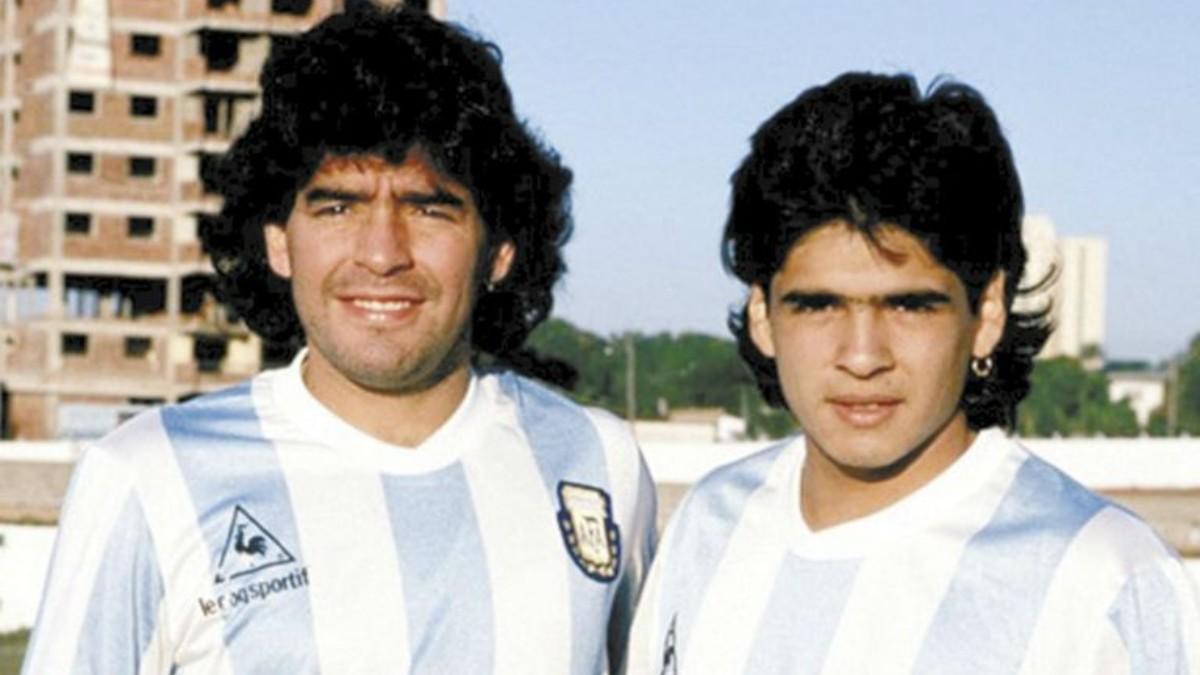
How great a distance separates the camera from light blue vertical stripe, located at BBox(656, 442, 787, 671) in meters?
4.33

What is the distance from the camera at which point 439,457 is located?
4.45 metres

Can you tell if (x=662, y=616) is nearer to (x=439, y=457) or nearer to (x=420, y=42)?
(x=439, y=457)

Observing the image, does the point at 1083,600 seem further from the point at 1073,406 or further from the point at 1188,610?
the point at 1073,406

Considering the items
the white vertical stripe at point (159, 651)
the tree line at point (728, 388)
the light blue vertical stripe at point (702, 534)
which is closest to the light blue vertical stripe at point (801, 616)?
the light blue vertical stripe at point (702, 534)

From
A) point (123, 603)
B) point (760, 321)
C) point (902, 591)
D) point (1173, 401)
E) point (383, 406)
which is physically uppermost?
point (760, 321)

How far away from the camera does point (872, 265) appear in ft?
12.9

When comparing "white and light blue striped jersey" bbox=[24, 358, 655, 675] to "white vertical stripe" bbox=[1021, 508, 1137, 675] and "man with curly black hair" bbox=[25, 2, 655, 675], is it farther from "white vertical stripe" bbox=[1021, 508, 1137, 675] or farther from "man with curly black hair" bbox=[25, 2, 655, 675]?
"white vertical stripe" bbox=[1021, 508, 1137, 675]

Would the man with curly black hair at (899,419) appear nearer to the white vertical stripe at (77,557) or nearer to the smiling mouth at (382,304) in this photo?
the smiling mouth at (382,304)

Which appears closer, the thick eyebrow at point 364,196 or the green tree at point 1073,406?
the thick eyebrow at point 364,196

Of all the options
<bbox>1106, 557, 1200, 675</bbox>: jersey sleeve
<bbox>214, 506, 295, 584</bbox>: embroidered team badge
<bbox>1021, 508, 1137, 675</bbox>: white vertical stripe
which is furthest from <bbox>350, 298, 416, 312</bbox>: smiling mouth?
<bbox>1106, 557, 1200, 675</bbox>: jersey sleeve

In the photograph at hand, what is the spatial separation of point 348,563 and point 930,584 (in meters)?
1.21

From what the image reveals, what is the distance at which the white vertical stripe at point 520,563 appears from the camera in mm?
4320

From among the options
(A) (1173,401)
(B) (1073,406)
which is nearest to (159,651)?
(A) (1173,401)

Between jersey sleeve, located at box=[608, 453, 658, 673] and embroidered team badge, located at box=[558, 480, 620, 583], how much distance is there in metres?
0.10
